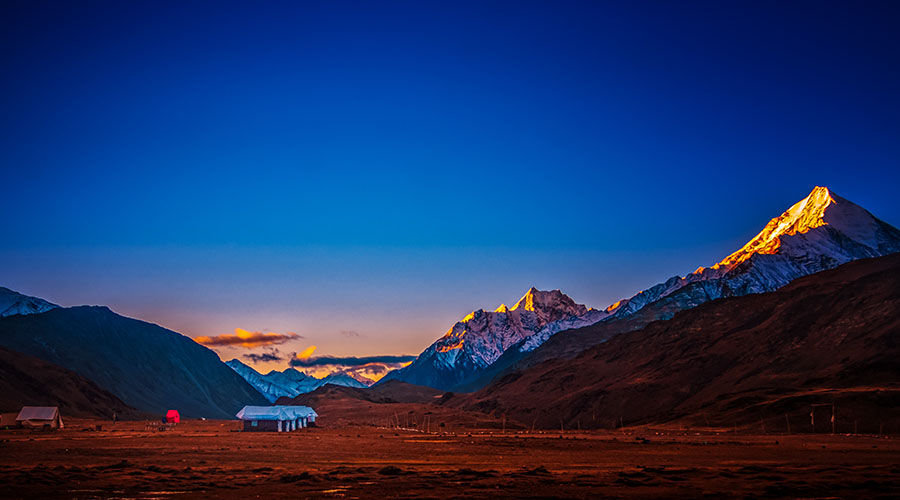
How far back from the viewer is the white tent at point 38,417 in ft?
346

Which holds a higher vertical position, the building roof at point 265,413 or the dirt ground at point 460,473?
the building roof at point 265,413

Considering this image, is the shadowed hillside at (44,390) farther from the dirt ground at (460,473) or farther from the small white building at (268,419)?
the dirt ground at (460,473)

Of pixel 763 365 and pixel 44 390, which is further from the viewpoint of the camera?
pixel 44 390

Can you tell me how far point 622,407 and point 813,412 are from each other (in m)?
59.2

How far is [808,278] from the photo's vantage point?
180 m

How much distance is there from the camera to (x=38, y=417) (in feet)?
350

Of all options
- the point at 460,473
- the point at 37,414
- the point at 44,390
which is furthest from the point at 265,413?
the point at 460,473

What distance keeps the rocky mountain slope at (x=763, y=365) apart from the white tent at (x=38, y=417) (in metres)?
93.5

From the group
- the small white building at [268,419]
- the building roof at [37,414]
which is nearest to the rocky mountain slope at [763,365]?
the small white building at [268,419]

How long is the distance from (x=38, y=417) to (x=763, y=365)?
402 feet

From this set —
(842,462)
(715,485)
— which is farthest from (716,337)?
(715,485)

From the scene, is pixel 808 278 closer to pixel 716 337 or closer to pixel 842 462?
pixel 716 337

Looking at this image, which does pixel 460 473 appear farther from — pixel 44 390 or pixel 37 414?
pixel 44 390

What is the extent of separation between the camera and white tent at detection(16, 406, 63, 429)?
10544 centimetres
